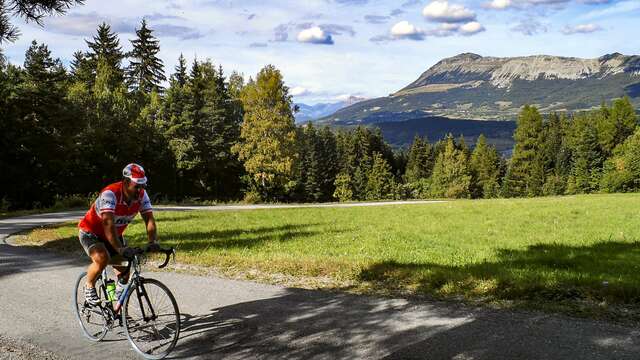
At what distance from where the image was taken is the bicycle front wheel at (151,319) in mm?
6543

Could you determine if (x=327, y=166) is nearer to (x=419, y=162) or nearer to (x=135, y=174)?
(x=419, y=162)

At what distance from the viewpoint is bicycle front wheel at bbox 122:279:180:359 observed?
21.5ft

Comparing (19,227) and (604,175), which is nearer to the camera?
(19,227)

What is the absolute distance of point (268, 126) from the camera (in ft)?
152

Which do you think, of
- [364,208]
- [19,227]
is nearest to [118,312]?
[19,227]

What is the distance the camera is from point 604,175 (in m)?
80.2

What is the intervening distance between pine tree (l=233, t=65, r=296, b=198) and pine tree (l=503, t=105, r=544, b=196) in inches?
2151

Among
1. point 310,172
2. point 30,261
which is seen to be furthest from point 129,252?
point 310,172

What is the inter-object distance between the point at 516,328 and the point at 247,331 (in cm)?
393

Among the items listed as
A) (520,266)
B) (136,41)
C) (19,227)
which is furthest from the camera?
(136,41)

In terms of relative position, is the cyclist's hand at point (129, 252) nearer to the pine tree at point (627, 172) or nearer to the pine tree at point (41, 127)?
the pine tree at point (41, 127)

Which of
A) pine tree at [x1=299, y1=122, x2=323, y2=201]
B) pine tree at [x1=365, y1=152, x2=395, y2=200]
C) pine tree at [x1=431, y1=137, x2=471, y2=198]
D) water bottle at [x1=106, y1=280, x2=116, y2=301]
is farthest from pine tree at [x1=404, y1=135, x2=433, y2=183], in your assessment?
water bottle at [x1=106, y1=280, x2=116, y2=301]

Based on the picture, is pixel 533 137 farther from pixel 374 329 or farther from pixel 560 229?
pixel 374 329

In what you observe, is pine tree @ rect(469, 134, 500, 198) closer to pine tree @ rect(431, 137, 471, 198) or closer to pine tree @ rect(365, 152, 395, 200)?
pine tree @ rect(431, 137, 471, 198)
